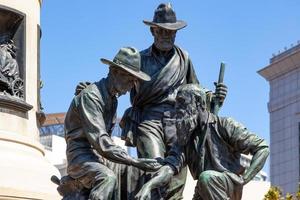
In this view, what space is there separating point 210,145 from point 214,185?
1.66ft

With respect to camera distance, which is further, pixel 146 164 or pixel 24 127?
pixel 24 127

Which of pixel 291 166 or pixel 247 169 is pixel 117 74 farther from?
pixel 291 166

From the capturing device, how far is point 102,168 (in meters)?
10.4

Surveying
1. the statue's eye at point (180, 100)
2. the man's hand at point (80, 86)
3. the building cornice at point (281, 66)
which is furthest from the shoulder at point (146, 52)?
the building cornice at point (281, 66)

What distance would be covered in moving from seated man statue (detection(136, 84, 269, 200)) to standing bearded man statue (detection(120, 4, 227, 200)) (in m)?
0.26

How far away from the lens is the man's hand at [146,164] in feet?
33.8

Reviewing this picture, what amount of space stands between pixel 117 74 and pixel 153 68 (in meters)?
0.97

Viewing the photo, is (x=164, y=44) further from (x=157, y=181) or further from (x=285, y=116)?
(x=285, y=116)

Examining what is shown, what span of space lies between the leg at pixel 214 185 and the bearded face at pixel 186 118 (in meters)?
0.47

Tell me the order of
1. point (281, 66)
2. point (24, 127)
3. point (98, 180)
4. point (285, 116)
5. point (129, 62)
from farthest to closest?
point (281, 66), point (285, 116), point (24, 127), point (129, 62), point (98, 180)

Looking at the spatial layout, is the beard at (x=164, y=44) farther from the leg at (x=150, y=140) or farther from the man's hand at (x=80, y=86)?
the man's hand at (x=80, y=86)

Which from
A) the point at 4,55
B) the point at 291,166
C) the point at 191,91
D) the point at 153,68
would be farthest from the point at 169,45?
the point at 291,166

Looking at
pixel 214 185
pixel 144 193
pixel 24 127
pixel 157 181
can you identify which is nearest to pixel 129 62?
pixel 157 181

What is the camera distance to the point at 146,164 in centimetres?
Answer: 1032
